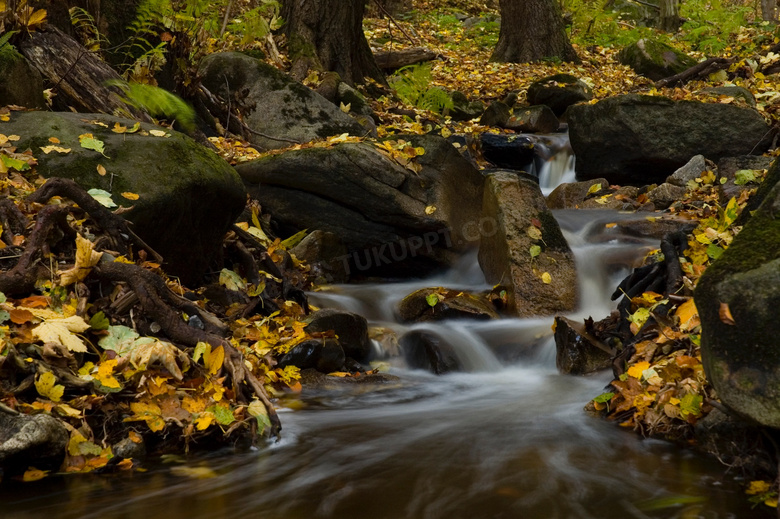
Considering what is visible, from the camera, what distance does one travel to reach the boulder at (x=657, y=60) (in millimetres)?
12633

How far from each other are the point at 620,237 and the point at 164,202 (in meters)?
4.56

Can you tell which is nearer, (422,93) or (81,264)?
(81,264)

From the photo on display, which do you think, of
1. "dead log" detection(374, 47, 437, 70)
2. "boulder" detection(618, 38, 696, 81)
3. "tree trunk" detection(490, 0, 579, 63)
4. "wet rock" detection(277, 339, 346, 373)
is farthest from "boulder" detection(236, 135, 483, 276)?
"tree trunk" detection(490, 0, 579, 63)

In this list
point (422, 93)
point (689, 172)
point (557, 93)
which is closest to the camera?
point (689, 172)

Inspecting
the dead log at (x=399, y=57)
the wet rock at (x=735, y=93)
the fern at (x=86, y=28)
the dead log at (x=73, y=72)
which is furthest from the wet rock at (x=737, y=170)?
the dead log at (x=399, y=57)

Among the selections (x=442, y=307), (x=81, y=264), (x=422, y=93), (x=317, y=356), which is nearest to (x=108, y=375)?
(x=81, y=264)

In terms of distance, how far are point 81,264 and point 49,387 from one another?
2.78 feet

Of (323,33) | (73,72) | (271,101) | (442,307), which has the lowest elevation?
(442,307)

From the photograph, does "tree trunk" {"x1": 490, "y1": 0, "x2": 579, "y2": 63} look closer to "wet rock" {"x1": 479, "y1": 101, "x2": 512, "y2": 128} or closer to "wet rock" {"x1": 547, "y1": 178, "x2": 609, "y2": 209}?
"wet rock" {"x1": 479, "y1": 101, "x2": 512, "y2": 128}

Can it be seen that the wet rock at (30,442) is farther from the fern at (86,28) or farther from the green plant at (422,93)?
the green plant at (422,93)

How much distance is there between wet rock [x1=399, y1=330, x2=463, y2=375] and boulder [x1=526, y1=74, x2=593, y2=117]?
769cm

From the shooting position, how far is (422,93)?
1110cm

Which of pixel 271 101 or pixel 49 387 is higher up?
pixel 271 101

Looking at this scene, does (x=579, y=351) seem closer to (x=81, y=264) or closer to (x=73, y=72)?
(x=81, y=264)
